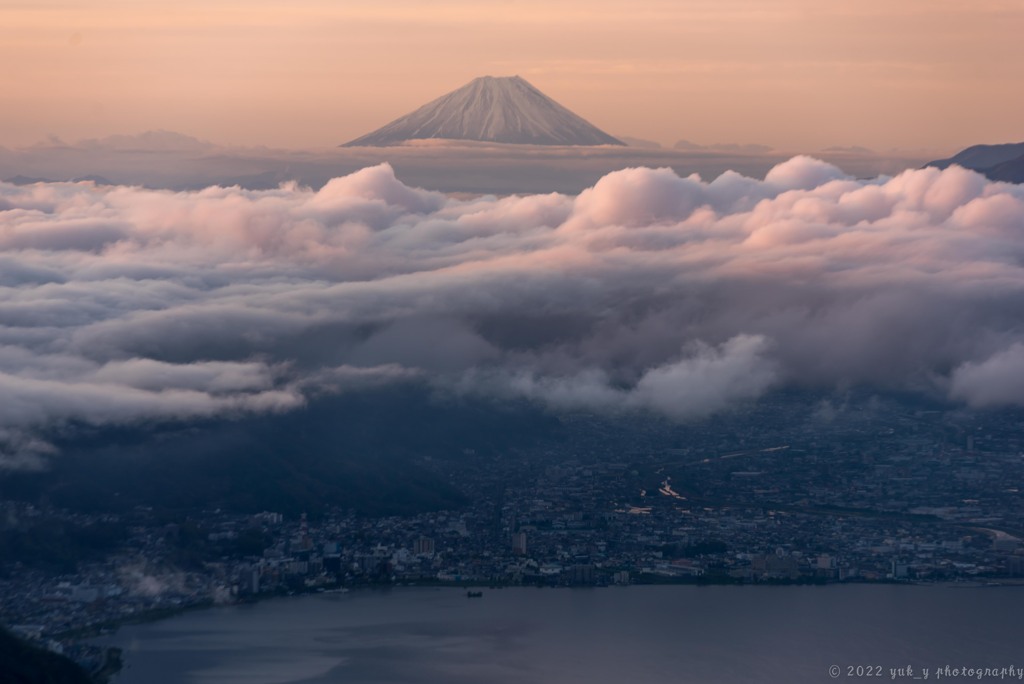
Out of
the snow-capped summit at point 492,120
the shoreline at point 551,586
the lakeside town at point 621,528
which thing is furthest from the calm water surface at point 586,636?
the snow-capped summit at point 492,120

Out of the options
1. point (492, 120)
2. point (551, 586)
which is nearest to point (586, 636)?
point (551, 586)

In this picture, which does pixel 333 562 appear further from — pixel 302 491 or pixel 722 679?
pixel 722 679

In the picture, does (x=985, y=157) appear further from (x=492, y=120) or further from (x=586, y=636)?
(x=586, y=636)

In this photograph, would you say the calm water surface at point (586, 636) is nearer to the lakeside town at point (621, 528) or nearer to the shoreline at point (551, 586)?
the shoreline at point (551, 586)

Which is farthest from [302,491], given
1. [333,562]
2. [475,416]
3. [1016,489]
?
[1016,489]

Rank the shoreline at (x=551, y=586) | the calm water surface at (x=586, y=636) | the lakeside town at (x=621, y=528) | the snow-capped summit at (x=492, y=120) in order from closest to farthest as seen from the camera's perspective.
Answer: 1. the calm water surface at (x=586, y=636)
2. the shoreline at (x=551, y=586)
3. the lakeside town at (x=621, y=528)
4. the snow-capped summit at (x=492, y=120)

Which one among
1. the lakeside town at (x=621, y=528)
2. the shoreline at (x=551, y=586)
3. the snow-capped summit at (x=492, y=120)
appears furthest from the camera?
the snow-capped summit at (x=492, y=120)
